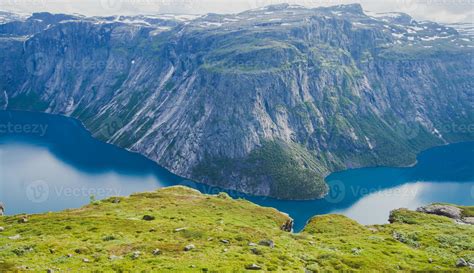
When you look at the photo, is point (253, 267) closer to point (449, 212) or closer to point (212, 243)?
point (212, 243)

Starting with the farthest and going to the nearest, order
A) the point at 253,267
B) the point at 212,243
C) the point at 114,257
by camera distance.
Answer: the point at 212,243 → the point at 114,257 → the point at 253,267

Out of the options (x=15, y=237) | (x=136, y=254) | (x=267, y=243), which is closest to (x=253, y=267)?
(x=267, y=243)

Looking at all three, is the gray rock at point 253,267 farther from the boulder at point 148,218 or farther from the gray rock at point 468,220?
the gray rock at point 468,220

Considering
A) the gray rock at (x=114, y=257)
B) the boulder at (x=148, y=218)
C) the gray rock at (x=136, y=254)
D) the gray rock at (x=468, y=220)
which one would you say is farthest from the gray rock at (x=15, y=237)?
the gray rock at (x=468, y=220)

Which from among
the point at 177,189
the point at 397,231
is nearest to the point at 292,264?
the point at 397,231

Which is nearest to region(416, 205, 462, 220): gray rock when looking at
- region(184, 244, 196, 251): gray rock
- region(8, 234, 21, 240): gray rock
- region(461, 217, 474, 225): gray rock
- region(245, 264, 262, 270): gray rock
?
region(461, 217, 474, 225): gray rock

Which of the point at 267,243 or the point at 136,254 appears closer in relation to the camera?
the point at 136,254

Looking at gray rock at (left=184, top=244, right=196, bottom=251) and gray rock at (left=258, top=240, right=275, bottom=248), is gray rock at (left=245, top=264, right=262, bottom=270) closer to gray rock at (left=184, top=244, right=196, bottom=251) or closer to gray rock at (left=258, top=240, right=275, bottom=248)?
gray rock at (left=184, top=244, right=196, bottom=251)
